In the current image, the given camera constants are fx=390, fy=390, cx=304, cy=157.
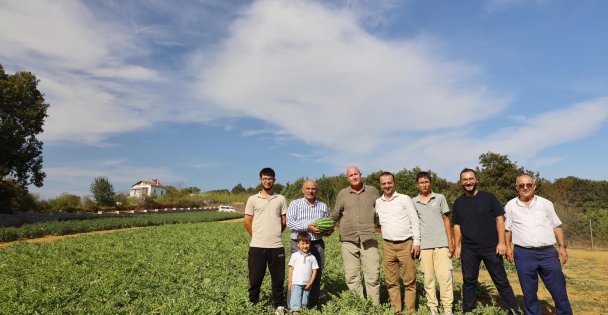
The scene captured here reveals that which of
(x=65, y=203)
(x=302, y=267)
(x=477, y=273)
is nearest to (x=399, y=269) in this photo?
(x=477, y=273)

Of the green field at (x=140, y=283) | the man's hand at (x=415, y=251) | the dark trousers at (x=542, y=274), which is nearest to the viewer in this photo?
the dark trousers at (x=542, y=274)

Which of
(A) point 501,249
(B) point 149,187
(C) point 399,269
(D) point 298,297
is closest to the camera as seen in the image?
(A) point 501,249

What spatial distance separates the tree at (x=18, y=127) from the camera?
2945cm

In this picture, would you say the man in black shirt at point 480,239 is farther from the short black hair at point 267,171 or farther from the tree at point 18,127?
the tree at point 18,127

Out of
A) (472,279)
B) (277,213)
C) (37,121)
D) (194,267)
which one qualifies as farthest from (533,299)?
(37,121)

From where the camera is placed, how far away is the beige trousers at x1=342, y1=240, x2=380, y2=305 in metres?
6.15

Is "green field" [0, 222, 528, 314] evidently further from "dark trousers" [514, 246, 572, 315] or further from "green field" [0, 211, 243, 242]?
"green field" [0, 211, 243, 242]

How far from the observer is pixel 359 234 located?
6176 millimetres

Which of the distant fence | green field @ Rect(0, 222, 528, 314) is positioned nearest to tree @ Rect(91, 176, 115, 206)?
green field @ Rect(0, 222, 528, 314)

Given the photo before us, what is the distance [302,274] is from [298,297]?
0.36 metres

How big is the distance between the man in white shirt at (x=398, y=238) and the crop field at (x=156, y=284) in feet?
1.34

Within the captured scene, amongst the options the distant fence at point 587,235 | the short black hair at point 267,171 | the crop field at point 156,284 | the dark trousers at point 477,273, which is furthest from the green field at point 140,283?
the distant fence at point 587,235

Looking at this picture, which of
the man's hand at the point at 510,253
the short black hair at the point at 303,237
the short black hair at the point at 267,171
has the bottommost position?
the man's hand at the point at 510,253

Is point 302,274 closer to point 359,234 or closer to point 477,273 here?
point 359,234
